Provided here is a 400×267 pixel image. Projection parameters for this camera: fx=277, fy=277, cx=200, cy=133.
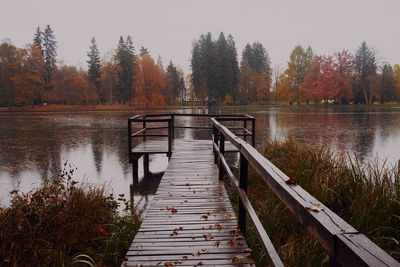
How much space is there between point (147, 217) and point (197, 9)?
205 metres

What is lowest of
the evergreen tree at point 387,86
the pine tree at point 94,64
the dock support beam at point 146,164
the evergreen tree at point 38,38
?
the dock support beam at point 146,164

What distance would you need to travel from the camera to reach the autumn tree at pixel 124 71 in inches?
2255

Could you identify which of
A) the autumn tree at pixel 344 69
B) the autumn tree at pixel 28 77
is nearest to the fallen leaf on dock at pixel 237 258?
the autumn tree at pixel 28 77

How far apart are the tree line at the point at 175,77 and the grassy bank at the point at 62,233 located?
166 ft

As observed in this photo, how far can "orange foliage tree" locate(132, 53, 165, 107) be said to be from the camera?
53500 millimetres

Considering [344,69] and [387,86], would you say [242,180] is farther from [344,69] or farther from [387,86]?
[387,86]

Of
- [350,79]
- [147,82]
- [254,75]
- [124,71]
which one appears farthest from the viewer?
[254,75]

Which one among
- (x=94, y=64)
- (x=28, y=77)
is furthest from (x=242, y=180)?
(x=94, y=64)

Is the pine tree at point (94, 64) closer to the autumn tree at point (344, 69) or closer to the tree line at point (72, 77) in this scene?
the tree line at point (72, 77)

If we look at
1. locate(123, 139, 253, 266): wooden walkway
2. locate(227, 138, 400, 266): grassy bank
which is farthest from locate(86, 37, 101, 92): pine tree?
locate(227, 138, 400, 266): grassy bank

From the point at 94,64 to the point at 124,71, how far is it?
28.7 ft

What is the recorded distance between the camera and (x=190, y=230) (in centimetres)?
348

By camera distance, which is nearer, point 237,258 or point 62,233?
point 237,258

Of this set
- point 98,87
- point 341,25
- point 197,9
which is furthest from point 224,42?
point 197,9
